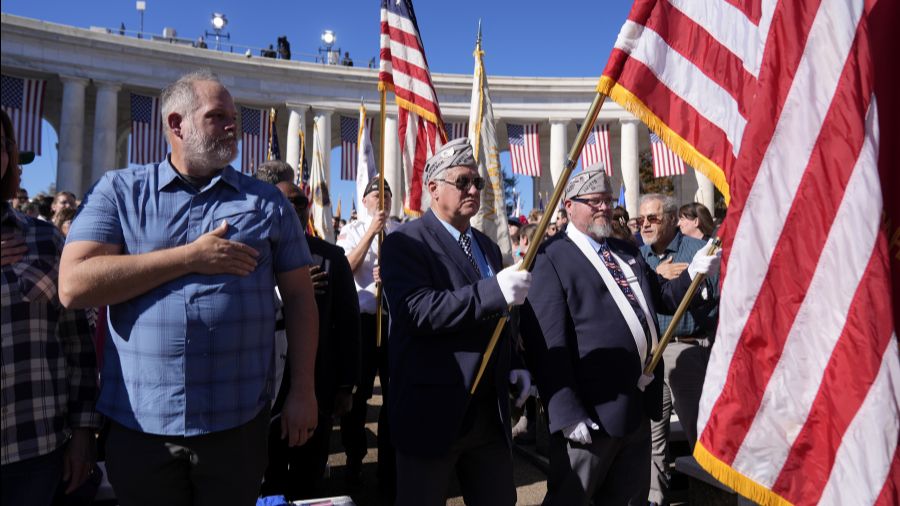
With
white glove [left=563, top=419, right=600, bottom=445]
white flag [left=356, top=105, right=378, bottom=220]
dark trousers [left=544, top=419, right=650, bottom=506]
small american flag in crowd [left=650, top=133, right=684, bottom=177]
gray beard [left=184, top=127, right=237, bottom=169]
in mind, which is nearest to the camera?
gray beard [left=184, top=127, right=237, bottom=169]

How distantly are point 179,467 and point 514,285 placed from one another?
1543 mm

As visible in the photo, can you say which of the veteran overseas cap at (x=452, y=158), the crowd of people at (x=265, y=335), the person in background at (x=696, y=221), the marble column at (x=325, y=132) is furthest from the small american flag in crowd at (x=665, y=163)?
the veteran overseas cap at (x=452, y=158)

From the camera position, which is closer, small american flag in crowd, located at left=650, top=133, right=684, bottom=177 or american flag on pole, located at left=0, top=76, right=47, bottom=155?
american flag on pole, located at left=0, top=76, right=47, bottom=155

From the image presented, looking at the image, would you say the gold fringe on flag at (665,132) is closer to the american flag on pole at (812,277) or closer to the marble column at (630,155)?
the american flag on pole at (812,277)

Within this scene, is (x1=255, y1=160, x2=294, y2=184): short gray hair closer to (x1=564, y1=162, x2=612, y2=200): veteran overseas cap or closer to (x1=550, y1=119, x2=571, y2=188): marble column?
(x1=564, y1=162, x2=612, y2=200): veteran overseas cap

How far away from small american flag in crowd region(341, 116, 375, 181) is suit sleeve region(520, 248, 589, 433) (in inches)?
1111

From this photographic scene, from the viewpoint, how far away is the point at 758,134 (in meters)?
2.70

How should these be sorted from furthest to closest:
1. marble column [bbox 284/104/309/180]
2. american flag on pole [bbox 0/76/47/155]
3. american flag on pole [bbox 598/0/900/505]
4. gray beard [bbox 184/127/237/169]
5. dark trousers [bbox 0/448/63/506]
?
marble column [bbox 284/104/309/180]
american flag on pole [bbox 0/76/47/155]
gray beard [bbox 184/127/237/169]
dark trousers [bbox 0/448/63/506]
american flag on pole [bbox 598/0/900/505]

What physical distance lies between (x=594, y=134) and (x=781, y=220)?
30970mm

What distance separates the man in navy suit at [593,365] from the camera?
3.77m

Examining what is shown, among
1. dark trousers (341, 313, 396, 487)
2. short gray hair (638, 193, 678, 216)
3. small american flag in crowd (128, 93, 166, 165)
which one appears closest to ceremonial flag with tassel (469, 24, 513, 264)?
short gray hair (638, 193, 678, 216)

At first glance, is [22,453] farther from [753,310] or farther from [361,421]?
[361,421]

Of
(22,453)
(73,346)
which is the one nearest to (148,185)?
(73,346)

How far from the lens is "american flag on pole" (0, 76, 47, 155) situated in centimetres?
2756
